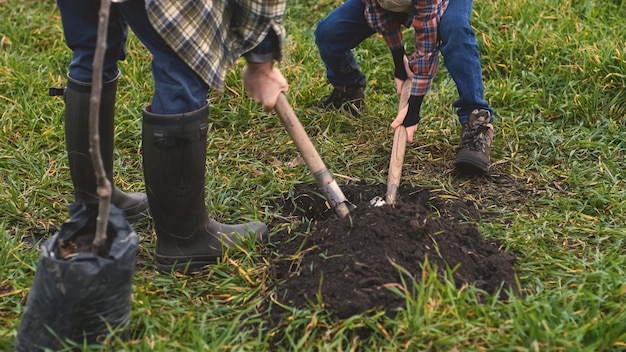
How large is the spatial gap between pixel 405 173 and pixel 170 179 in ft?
4.35

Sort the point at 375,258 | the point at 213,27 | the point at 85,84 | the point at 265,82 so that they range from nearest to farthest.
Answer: the point at 213,27, the point at 375,258, the point at 265,82, the point at 85,84

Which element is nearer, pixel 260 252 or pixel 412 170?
pixel 260 252

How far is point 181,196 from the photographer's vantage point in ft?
9.18

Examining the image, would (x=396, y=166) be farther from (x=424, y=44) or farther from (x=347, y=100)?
(x=347, y=100)

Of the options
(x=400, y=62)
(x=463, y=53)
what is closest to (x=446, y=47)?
(x=463, y=53)

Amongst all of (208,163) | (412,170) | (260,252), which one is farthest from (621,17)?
(260,252)

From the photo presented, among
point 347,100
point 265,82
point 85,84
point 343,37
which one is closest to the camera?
point 265,82

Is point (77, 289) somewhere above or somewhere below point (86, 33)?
below

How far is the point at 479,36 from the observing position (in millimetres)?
4793

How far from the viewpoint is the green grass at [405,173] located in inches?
97.0

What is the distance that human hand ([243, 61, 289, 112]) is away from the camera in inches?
108

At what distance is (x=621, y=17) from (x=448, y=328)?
325 cm

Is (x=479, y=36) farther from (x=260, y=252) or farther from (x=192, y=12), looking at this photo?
(x=192, y=12)

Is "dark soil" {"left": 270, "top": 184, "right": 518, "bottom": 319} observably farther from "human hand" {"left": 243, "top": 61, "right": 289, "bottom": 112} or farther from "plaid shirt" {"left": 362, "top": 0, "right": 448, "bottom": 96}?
"plaid shirt" {"left": 362, "top": 0, "right": 448, "bottom": 96}
